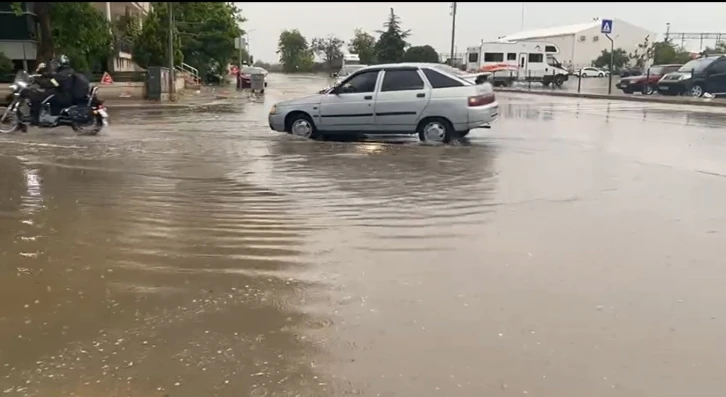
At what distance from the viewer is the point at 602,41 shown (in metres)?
89.9

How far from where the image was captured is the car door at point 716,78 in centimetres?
2850

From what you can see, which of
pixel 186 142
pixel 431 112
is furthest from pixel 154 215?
pixel 431 112

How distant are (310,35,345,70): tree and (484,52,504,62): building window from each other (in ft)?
198

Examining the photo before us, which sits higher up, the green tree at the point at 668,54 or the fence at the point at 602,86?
the green tree at the point at 668,54

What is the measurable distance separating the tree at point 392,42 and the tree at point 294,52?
4378 cm

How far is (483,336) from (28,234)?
14.3 ft

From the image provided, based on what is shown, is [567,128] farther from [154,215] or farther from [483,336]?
[483,336]

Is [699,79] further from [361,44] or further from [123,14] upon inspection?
[361,44]

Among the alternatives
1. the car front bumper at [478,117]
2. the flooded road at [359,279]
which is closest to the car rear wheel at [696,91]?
the car front bumper at [478,117]

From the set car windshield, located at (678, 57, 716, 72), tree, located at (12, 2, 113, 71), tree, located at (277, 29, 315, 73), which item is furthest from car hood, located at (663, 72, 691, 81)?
tree, located at (277, 29, 315, 73)

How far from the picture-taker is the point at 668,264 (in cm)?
548

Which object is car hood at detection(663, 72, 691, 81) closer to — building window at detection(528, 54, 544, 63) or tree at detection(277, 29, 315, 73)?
building window at detection(528, 54, 544, 63)

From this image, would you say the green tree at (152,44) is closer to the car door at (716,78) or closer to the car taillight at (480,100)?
the car taillight at (480,100)

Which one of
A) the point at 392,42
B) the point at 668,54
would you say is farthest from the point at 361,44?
the point at 668,54
